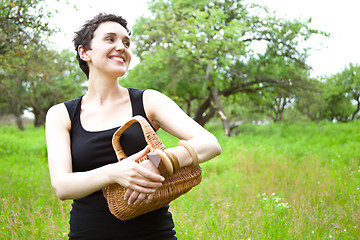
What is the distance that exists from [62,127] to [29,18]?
8.02m

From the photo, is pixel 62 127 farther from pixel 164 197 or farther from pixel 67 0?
pixel 67 0

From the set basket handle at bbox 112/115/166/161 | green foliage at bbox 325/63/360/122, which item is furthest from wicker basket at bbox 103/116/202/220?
green foliage at bbox 325/63/360/122

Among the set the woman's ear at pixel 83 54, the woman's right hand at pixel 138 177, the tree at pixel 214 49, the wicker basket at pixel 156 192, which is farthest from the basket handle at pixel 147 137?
the tree at pixel 214 49

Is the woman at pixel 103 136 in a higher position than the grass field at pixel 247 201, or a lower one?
higher

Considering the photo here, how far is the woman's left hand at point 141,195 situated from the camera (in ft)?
4.58

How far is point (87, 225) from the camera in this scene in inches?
66.7

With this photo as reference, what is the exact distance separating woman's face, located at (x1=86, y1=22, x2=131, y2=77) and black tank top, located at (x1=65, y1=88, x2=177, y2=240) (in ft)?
1.12

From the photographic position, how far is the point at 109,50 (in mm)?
1779

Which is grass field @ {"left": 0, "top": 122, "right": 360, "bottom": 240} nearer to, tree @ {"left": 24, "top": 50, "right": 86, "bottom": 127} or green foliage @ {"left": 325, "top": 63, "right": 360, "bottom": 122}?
green foliage @ {"left": 325, "top": 63, "right": 360, "bottom": 122}

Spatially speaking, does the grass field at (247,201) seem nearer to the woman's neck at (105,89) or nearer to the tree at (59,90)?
the woman's neck at (105,89)

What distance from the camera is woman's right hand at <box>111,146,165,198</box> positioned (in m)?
1.36

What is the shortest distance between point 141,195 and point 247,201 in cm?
384

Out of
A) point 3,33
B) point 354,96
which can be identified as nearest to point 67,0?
point 3,33

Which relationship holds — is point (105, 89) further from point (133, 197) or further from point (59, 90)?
point (59, 90)
